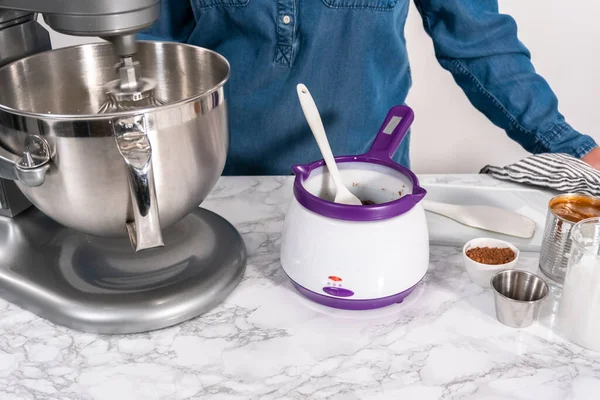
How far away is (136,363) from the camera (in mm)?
706

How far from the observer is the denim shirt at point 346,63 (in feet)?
3.73

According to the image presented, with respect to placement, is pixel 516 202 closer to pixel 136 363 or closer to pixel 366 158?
pixel 366 158

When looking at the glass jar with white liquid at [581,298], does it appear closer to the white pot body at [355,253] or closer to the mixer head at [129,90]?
the white pot body at [355,253]

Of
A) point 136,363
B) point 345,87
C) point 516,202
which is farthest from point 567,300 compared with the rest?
point 345,87

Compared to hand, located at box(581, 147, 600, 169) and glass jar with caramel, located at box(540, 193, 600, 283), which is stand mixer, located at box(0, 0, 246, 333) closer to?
glass jar with caramel, located at box(540, 193, 600, 283)

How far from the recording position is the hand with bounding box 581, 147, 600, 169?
1084 millimetres

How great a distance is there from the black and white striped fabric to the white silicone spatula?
4.7 inches

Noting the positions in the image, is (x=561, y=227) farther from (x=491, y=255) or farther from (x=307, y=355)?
(x=307, y=355)

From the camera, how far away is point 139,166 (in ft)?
2.20

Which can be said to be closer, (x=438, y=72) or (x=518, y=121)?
(x=518, y=121)

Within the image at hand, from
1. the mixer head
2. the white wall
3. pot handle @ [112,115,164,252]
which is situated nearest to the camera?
pot handle @ [112,115,164,252]

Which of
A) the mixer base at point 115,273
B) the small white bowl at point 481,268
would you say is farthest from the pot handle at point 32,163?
the small white bowl at point 481,268

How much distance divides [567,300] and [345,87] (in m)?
0.58

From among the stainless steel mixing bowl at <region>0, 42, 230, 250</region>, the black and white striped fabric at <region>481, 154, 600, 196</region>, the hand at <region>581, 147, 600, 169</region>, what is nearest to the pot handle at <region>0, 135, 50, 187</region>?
the stainless steel mixing bowl at <region>0, 42, 230, 250</region>
